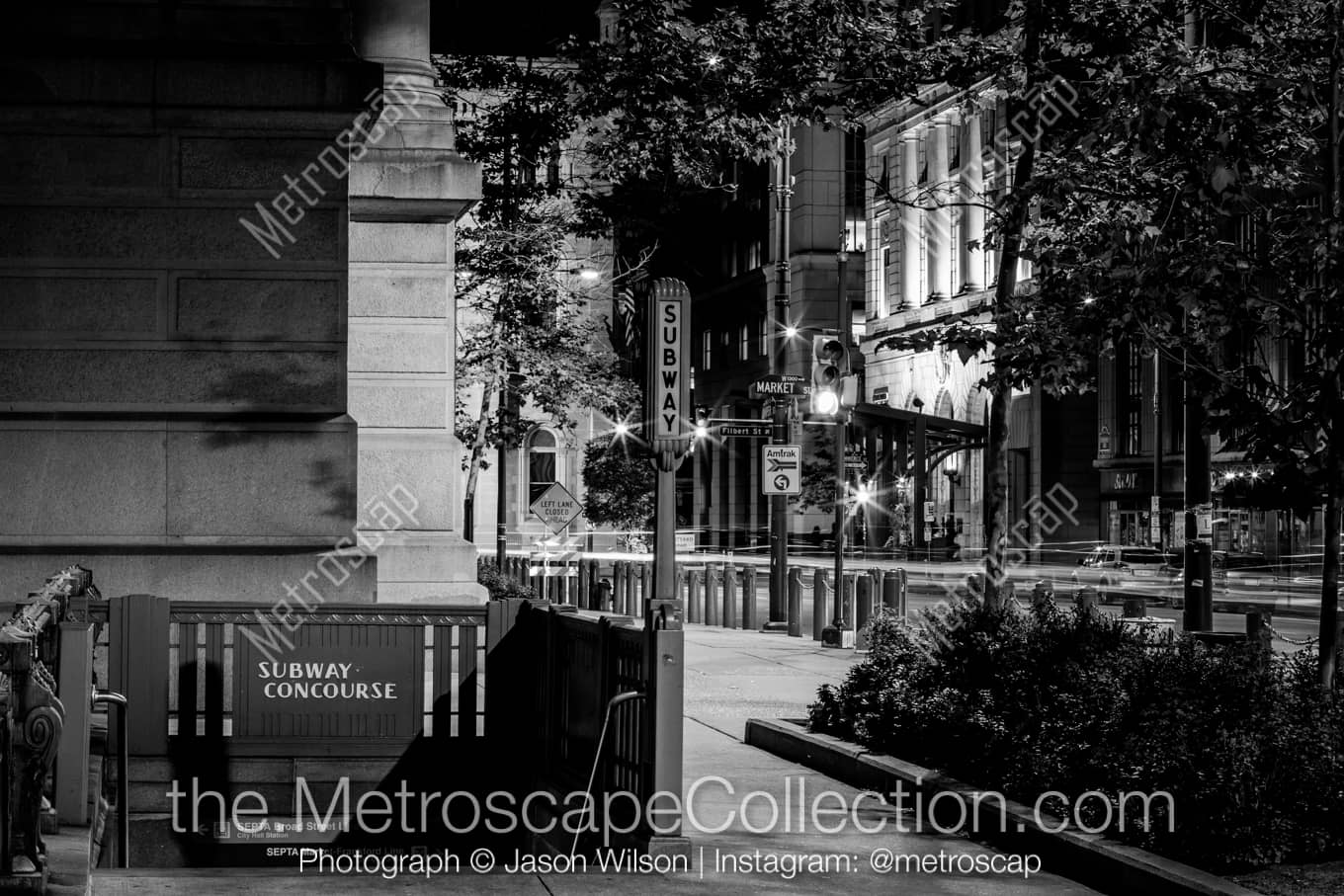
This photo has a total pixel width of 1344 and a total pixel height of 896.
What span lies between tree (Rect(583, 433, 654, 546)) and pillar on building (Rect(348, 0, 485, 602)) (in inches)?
1265

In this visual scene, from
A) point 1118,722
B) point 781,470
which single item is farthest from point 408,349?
point 781,470

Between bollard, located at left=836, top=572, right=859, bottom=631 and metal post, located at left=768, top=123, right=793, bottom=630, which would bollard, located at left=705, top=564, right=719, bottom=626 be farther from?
bollard, located at left=836, top=572, right=859, bottom=631

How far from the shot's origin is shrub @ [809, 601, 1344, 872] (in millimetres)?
8375

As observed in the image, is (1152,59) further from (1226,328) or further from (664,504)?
(664,504)

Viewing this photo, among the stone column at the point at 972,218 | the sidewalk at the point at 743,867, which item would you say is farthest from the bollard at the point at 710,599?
the stone column at the point at 972,218

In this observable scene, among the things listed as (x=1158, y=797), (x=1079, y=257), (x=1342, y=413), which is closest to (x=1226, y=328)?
(x=1342, y=413)

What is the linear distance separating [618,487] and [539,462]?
628 inches

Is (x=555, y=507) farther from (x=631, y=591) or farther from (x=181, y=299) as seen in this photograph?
(x=181, y=299)

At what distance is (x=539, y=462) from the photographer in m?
64.7

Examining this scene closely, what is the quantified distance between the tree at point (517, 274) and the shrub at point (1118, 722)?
62.3 feet

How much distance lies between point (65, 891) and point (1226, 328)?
7930 mm

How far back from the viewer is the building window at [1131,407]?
67.8 meters

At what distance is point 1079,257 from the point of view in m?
12.9

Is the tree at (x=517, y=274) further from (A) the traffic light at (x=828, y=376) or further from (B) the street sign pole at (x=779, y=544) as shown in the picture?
(A) the traffic light at (x=828, y=376)
